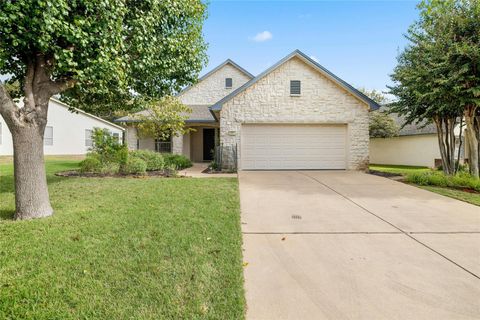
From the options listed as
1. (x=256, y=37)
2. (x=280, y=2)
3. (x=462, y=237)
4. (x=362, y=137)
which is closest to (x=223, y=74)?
(x=256, y=37)

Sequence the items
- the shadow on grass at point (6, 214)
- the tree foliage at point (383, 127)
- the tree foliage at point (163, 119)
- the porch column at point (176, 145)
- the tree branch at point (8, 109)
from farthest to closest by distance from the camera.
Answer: the tree foliage at point (383, 127), the porch column at point (176, 145), the tree foliage at point (163, 119), the shadow on grass at point (6, 214), the tree branch at point (8, 109)

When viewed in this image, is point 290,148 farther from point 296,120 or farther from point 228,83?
point 228,83

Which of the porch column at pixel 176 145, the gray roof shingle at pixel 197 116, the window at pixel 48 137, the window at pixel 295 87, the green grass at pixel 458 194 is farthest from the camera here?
the window at pixel 48 137

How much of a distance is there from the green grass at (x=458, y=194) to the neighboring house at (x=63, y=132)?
61.6ft

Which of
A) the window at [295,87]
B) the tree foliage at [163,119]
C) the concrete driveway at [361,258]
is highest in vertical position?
the window at [295,87]

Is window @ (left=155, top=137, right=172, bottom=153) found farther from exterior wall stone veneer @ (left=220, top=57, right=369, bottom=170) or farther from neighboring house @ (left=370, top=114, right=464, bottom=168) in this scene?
neighboring house @ (left=370, top=114, right=464, bottom=168)

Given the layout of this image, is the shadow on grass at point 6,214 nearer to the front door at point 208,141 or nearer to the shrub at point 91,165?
the shrub at point 91,165

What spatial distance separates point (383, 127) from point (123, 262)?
69.9ft

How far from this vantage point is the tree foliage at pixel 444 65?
8422 millimetres

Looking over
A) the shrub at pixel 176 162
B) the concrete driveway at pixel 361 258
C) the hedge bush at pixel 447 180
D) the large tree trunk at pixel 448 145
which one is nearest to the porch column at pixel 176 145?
the shrub at pixel 176 162

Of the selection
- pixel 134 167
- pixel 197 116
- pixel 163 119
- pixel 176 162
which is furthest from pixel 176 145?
pixel 134 167

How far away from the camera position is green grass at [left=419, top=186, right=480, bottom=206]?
6.71m

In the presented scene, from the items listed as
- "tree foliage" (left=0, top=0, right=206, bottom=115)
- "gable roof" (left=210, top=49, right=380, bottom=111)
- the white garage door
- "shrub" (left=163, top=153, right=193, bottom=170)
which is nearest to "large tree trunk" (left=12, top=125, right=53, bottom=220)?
"tree foliage" (left=0, top=0, right=206, bottom=115)

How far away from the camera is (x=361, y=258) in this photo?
11.5 feet
